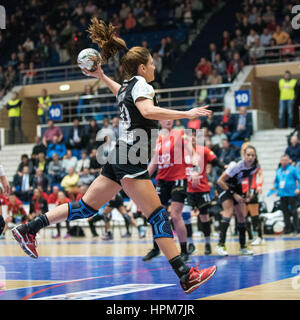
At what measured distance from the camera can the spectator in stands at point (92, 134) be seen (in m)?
21.9

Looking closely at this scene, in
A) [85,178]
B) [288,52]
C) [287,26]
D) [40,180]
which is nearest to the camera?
[85,178]

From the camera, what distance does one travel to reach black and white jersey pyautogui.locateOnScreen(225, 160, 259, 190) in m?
11.1

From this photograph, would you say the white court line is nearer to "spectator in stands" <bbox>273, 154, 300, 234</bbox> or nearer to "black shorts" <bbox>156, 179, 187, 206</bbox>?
"black shorts" <bbox>156, 179, 187, 206</bbox>

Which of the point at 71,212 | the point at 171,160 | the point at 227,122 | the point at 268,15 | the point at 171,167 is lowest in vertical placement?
the point at 71,212

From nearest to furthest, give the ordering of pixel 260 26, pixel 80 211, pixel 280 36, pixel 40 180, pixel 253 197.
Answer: pixel 80 211 → pixel 253 197 → pixel 40 180 → pixel 280 36 → pixel 260 26

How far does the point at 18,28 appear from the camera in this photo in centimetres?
3225

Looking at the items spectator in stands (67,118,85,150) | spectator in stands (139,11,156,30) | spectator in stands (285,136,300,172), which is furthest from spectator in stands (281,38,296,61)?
spectator in stands (67,118,85,150)

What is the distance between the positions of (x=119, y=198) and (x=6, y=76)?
13567mm

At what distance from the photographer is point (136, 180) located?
6109mm

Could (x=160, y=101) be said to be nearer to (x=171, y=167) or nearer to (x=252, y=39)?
(x=252, y=39)

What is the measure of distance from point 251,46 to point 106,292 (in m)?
18.3

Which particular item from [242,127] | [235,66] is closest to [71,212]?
[242,127]

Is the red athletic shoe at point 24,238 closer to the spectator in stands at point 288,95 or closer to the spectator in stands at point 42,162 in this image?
the spectator in stands at point 42,162

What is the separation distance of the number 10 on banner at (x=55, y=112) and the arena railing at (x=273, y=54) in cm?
729
